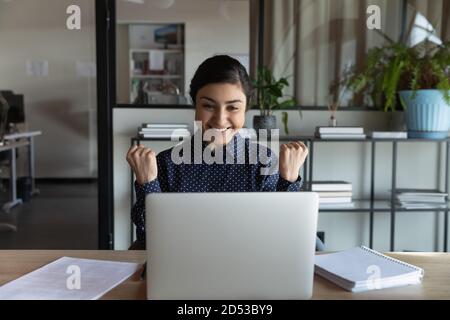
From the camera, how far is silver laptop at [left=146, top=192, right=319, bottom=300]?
0.92 meters

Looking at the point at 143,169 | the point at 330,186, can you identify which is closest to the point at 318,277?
the point at 143,169

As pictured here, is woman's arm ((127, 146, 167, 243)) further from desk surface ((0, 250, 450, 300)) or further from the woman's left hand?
the woman's left hand

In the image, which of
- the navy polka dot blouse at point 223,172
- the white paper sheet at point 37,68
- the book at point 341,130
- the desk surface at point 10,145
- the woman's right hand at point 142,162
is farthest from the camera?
the white paper sheet at point 37,68

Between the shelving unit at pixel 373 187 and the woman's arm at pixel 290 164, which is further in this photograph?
the shelving unit at pixel 373 187

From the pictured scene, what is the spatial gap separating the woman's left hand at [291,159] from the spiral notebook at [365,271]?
0.22 meters

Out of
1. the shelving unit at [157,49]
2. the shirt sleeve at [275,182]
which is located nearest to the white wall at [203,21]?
the shelving unit at [157,49]

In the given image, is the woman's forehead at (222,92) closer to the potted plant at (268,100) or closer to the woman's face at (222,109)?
the woman's face at (222,109)

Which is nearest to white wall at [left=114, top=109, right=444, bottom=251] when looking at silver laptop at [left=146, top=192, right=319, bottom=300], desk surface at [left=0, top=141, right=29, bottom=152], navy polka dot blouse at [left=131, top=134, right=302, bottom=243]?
navy polka dot blouse at [left=131, top=134, right=302, bottom=243]

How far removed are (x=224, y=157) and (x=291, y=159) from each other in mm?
453

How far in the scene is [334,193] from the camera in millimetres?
3113

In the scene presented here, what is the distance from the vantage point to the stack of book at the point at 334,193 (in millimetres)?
3092

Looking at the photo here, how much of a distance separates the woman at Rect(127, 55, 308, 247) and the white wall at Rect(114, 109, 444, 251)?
161 cm

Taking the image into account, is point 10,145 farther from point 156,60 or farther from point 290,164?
point 290,164

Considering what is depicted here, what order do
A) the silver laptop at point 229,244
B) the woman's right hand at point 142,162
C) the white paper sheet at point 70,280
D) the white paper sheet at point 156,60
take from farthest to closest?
the white paper sheet at point 156,60 < the woman's right hand at point 142,162 < the white paper sheet at point 70,280 < the silver laptop at point 229,244
